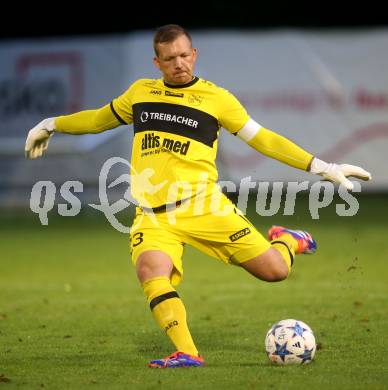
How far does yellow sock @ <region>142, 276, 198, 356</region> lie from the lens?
687cm

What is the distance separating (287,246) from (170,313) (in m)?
1.20

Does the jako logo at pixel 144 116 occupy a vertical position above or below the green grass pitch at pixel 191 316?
above

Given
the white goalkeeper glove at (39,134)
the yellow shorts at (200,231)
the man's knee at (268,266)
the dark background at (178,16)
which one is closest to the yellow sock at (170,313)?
the yellow shorts at (200,231)

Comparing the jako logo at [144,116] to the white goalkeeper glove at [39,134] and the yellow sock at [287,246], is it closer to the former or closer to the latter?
the white goalkeeper glove at [39,134]

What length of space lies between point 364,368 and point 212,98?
2.11 metres

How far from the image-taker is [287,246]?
7.63 metres

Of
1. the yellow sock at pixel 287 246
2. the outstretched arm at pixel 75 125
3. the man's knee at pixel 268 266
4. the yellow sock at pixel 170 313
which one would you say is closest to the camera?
the yellow sock at pixel 170 313

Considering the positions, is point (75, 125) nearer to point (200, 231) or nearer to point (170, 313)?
point (200, 231)

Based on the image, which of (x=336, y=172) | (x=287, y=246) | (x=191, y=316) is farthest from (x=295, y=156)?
(x=191, y=316)

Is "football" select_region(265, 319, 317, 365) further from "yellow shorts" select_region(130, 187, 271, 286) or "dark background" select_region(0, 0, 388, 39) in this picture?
"dark background" select_region(0, 0, 388, 39)

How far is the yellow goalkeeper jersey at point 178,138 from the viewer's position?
7180mm

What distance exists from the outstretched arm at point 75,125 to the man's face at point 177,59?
640 mm

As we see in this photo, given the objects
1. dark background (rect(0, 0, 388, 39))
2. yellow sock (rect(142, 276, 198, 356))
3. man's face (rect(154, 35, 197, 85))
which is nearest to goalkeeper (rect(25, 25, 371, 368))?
man's face (rect(154, 35, 197, 85))

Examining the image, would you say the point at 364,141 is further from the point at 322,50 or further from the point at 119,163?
the point at 119,163
